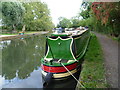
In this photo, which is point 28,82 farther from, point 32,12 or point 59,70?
point 32,12

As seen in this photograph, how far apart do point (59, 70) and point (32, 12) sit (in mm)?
34137

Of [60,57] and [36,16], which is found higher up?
[36,16]

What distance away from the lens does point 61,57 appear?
5547 millimetres

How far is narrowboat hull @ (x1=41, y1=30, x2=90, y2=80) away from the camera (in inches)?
183

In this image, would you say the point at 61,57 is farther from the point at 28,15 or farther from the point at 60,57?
the point at 28,15

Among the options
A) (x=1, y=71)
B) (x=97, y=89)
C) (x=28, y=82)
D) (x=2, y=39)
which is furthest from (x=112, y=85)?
(x=2, y=39)

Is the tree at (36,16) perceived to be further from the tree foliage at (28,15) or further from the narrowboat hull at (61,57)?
the narrowboat hull at (61,57)

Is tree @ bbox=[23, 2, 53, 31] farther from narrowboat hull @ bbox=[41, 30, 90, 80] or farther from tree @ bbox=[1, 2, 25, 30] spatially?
narrowboat hull @ bbox=[41, 30, 90, 80]

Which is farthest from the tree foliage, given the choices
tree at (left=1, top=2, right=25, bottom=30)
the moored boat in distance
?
the moored boat in distance

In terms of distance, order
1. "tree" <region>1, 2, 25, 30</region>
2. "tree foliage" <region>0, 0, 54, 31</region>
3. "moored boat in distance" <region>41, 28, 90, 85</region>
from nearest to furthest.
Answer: "moored boat in distance" <region>41, 28, 90, 85</region>, "tree" <region>1, 2, 25, 30</region>, "tree foliage" <region>0, 0, 54, 31</region>

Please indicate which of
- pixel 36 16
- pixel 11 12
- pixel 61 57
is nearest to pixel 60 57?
pixel 61 57

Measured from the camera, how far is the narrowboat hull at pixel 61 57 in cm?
464

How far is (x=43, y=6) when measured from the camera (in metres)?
37.8

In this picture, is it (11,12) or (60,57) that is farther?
(11,12)
